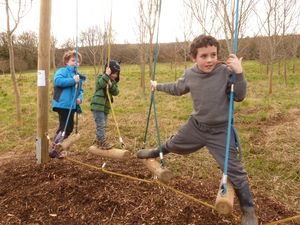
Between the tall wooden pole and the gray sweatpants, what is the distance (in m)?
2.08

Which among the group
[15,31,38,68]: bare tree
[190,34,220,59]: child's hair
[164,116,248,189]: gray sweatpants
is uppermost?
[15,31,38,68]: bare tree

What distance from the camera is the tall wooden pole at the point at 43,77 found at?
406 cm

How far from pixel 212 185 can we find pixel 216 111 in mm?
1787

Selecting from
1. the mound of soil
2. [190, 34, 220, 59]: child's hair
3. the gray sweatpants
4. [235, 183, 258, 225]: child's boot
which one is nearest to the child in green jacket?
the mound of soil

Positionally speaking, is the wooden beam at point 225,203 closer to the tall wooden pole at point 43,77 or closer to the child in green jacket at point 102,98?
the child in green jacket at point 102,98

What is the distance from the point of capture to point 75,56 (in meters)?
4.29

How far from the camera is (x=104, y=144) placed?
3850mm

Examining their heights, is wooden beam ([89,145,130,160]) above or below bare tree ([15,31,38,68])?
below

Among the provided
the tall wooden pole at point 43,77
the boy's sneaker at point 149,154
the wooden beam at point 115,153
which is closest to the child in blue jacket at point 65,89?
the tall wooden pole at point 43,77

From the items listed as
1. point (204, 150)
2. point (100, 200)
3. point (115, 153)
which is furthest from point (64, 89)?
point (204, 150)

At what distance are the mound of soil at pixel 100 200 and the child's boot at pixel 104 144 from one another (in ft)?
1.64

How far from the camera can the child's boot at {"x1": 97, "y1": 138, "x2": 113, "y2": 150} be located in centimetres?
378

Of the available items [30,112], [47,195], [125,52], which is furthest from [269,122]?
[125,52]

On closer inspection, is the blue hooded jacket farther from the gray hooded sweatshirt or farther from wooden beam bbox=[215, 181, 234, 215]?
wooden beam bbox=[215, 181, 234, 215]
